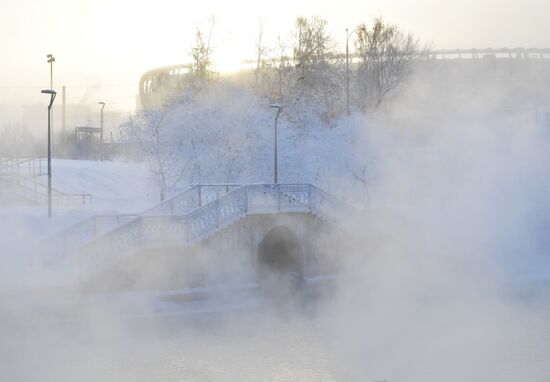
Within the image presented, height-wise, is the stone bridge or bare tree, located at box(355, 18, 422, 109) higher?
bare tree, located at box(355, 18, 422, 109)

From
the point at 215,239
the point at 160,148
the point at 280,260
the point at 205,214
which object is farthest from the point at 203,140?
the point at 215,239

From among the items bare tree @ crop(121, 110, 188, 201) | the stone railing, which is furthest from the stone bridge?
bare tree @ crop(121, 110, 188, 201)

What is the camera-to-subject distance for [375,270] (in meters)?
32.2

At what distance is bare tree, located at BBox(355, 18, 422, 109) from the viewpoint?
5734 cm

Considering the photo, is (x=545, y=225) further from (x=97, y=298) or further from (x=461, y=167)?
(x=97, y=298)

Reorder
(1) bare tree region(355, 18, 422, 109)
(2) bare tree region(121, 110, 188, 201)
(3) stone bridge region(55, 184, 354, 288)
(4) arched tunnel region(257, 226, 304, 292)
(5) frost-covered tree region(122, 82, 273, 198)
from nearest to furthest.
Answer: (3) stone bridge region(55, 184, 354, 288) → (4) arched tunnel region(257, 226, 304, 292) → (2) bare tree region(121, 110, 188, 201) → (5) frost-covered tree region(122, 82, 273, 198) → (1) bare tree region(355, 18, 422, 109)

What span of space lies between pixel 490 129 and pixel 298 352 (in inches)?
1513

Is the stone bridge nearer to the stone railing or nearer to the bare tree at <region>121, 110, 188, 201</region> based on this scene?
the stone railing

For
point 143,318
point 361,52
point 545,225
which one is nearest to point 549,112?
point 361,52

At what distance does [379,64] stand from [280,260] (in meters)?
29.6

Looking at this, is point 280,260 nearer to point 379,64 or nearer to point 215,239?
point 215,239

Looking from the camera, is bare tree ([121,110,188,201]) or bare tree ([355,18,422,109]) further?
bare tree ([355,18,422,109])

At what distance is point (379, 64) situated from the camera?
57.9 meters

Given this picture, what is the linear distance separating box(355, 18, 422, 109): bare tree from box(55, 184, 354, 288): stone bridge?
2632cm
